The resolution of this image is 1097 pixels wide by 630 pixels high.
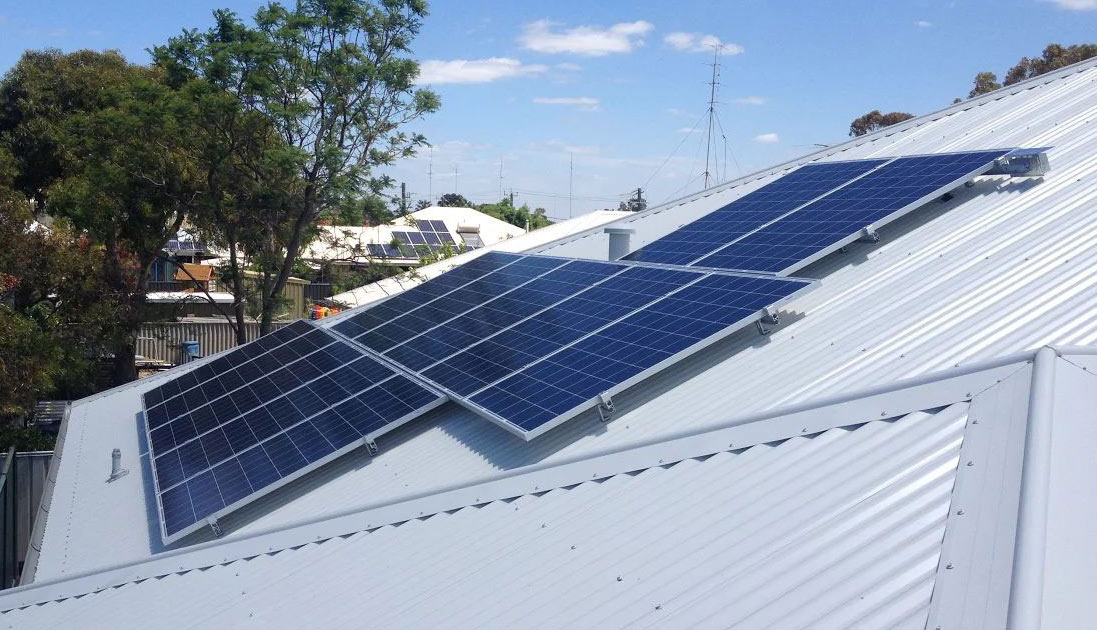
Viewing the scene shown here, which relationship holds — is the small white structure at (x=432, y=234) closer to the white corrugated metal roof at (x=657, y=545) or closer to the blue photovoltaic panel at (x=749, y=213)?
the blue photovoltaic panel at (x=749, y=213)

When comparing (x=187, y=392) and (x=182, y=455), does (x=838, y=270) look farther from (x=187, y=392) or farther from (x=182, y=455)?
(x=187, y=392)

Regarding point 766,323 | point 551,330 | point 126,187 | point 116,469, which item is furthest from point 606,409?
point 126,187

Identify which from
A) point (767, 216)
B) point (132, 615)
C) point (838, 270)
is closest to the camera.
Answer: point (132, 615)

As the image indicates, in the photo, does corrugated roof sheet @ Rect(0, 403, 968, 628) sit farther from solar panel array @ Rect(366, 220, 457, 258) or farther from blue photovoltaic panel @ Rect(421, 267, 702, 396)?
solar panel array @ Rect(366, 220, 457, 258)

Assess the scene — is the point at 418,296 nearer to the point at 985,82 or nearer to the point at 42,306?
the point at 42,306

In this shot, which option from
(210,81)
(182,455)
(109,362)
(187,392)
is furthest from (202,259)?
(182,455)

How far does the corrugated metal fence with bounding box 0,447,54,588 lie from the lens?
757 inches

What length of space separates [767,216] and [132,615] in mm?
13769

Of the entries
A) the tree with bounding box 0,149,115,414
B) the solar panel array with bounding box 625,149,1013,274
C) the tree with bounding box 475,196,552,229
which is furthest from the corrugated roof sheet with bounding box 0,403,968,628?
the tree with bounding box 475,196,552,229

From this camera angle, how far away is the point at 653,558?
20.9 ft

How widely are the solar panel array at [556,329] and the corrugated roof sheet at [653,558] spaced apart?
3509 mm

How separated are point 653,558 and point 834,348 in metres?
6.56

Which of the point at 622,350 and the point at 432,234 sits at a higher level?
the point at 622,350

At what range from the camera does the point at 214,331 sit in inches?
1702
